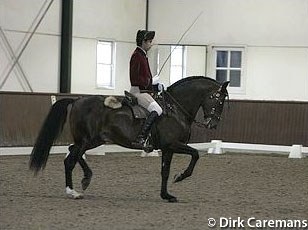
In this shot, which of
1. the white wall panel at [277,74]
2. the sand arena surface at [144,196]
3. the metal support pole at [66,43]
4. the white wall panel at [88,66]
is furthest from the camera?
the white wall panel at [277,74]

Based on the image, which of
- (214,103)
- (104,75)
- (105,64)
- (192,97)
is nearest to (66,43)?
(105,64)

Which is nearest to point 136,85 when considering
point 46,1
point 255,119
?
point 255,119

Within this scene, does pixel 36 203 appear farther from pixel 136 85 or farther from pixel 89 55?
pixel 89 55

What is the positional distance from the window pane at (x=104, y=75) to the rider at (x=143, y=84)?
12305 millimetres

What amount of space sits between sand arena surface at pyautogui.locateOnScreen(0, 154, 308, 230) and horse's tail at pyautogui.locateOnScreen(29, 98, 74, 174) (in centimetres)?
49

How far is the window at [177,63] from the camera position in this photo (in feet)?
71.3

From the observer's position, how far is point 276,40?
67.8 ft

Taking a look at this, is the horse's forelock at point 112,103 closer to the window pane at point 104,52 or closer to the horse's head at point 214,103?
the horse's head at point 214,103

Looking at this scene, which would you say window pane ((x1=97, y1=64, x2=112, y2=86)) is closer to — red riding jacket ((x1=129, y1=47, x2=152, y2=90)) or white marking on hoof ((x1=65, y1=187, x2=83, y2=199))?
red riding jacket ((x1=129, y1=47, x2=152, y2=90))

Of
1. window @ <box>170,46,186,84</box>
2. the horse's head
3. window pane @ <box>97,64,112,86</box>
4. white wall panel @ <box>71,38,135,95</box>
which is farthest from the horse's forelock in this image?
window @ <box>170,46,186,84</box>

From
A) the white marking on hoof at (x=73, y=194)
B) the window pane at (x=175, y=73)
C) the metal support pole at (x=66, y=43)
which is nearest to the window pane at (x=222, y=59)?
the window pane at (x=175, y=73)

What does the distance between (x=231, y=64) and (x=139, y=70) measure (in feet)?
41.5

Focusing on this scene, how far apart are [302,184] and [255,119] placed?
7.18 m

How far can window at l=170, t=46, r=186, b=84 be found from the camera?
71.3 feet
